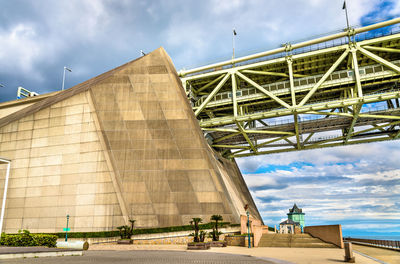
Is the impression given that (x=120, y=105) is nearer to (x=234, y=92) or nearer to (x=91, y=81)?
(x=91, y=81)

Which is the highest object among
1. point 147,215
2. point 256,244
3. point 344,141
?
point 344,141

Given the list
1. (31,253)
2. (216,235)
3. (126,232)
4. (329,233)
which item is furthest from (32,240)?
(329,233)

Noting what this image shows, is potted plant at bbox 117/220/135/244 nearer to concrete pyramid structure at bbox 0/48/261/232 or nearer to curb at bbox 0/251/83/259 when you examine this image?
concrete pyramid structure at bbox 0/48/261/232

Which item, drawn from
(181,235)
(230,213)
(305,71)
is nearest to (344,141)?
(305,71)

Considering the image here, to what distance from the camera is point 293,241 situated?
29.0 m

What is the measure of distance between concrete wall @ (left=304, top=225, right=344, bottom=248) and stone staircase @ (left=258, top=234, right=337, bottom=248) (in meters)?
0.46

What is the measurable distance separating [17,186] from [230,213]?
25.2 metres

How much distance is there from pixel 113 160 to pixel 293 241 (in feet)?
69.0

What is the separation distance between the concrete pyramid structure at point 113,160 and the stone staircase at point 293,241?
4.69 m

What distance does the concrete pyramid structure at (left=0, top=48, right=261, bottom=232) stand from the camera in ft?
106

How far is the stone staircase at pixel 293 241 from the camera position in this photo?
2754 centimetres

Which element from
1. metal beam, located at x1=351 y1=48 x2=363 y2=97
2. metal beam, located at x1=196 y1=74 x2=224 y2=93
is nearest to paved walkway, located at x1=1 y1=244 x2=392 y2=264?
metal beam, located at x1=351 y1=48 x2=363 y2=97

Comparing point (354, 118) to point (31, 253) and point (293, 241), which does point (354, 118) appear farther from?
point (31, 253)

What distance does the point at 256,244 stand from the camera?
2880 centimetres
